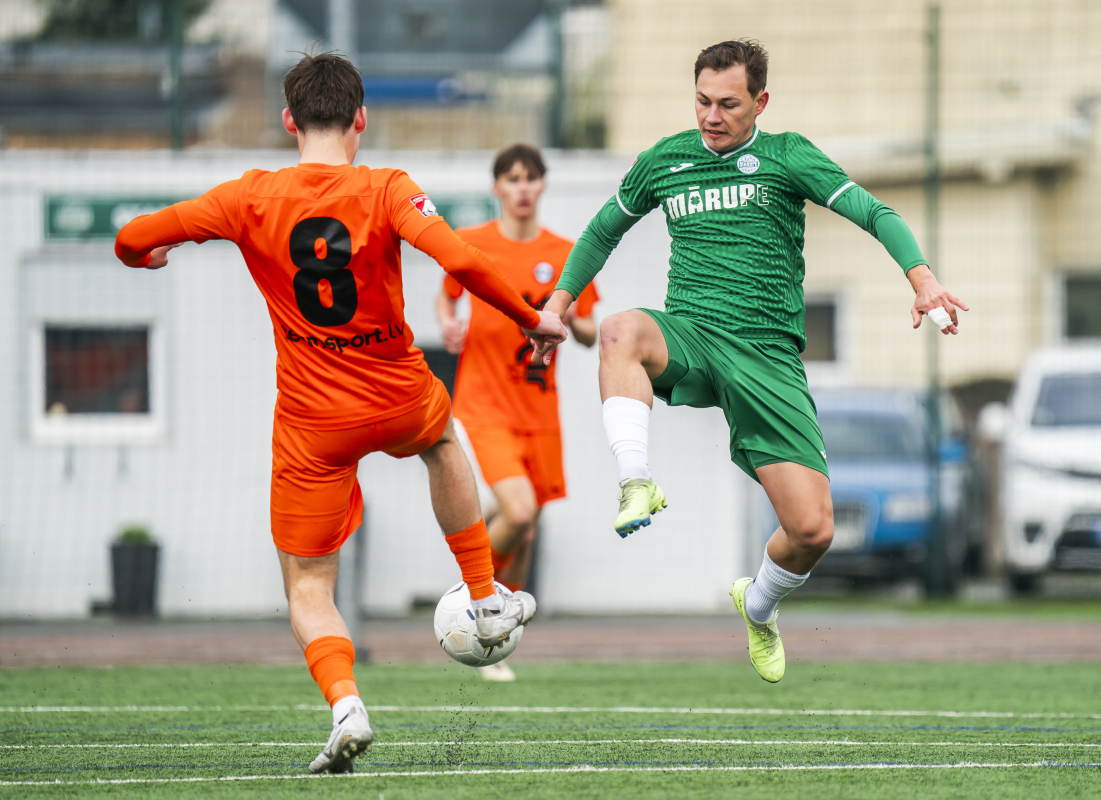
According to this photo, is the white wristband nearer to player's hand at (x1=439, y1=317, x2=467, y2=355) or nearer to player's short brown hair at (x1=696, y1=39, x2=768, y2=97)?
player's short brown hair at (x1=696, y1=39, x2=768, y2=97)

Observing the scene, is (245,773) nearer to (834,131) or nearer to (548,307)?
(548,307)

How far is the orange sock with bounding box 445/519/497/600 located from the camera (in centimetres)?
525

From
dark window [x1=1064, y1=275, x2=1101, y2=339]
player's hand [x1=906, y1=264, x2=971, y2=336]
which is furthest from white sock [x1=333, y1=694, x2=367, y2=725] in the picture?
dark window [x1=1064, y1=275, x2=1101, y2=339]

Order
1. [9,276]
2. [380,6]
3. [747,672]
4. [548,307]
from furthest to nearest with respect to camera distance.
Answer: [380,6]
[9,276]
[747,672]
[548,307]

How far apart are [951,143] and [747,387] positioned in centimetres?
1423

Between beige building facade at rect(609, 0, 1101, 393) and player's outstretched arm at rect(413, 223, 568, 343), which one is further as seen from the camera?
beige building facade at rect(609, 0, 1101, 393)

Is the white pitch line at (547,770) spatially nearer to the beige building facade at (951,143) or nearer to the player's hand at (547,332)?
the player's hand at (547,332)

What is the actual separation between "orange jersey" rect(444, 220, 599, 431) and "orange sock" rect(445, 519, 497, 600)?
226 cm

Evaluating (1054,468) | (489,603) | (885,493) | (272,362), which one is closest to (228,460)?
(272,362)

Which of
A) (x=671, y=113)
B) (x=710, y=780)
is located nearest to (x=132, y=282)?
(x=671, y=113)

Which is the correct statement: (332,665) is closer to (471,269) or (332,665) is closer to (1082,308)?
(471,269)

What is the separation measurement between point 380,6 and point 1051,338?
31.8 ft

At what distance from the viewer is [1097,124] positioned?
19594 mm

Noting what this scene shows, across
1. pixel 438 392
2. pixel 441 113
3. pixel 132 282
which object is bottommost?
pixel 438 392
